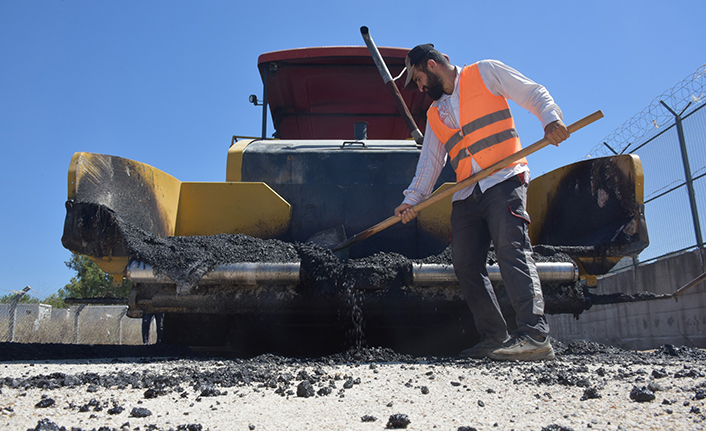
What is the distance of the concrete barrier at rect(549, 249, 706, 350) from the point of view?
538 centimetres

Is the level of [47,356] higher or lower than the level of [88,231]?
lower

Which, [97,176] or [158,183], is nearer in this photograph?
[97,176]

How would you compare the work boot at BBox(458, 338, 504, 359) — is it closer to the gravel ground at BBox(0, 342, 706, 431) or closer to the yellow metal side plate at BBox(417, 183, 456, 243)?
the gravel ground at BBox(0, 342, 706, 431)

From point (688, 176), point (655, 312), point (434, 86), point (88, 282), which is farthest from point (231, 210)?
point (88, 282)

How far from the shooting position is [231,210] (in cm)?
347

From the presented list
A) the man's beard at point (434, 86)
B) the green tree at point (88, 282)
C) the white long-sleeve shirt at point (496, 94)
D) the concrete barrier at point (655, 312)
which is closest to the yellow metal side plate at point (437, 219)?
the white long-sleeve shirt at point (496, 94)

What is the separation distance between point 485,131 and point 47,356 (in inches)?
116

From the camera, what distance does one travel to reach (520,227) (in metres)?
2.59

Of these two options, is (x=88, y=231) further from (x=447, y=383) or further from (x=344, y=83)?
(x=344, y=83)

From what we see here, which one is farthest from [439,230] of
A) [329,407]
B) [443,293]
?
[329,407]

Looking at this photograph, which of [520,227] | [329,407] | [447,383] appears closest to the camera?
[329,407]

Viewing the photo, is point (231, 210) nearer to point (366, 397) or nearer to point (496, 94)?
point (496, 94)

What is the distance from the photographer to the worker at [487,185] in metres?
2.51

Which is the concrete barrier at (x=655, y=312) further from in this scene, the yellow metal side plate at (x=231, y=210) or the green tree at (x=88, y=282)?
the green tree at (x=88, y=282)
